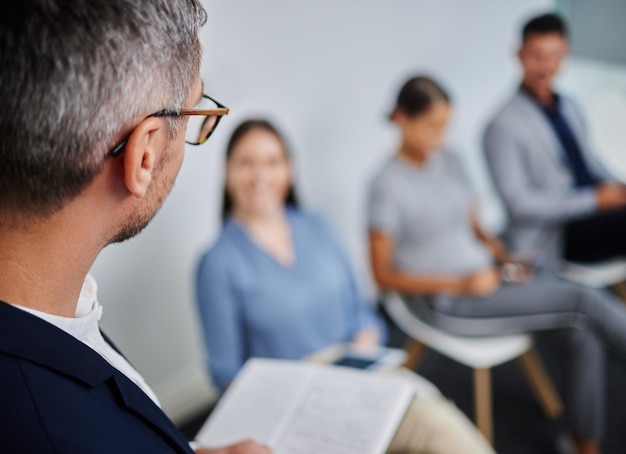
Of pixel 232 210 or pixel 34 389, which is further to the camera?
pixel 232 210

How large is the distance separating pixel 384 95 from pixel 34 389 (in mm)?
2766

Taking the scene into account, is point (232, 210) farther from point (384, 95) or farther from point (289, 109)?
point (384, 95)

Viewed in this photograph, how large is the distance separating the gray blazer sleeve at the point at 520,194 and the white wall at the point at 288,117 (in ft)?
2.48

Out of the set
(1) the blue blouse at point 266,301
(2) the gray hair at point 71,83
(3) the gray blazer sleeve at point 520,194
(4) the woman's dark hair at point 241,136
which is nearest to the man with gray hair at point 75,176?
(2) the gray hair at point 71,83

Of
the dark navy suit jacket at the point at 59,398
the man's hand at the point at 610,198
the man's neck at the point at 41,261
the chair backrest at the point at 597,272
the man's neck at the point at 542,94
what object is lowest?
the chair backrest at the point at 597,272

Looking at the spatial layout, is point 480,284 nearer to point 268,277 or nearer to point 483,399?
point 483,399

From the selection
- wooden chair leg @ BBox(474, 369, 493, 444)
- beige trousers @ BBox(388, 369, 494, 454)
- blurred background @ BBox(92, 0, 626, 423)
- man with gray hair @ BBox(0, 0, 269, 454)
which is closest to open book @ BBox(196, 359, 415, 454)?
beige trousers @ BBox(388, 369, 494, 454)

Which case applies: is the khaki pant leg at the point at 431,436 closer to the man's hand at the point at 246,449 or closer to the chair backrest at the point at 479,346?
the man's hand at the point at 246,449

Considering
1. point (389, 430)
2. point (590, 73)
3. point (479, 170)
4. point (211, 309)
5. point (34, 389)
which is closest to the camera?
point (34, 389)

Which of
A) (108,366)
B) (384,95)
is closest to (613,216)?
(384,95)

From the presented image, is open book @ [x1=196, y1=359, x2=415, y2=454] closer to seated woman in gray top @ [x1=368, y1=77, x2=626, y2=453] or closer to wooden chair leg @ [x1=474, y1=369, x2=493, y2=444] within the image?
seated woman in gray top @ [x1=368, y1=77, x2=626, y2=453]

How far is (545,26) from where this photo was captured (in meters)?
2.55

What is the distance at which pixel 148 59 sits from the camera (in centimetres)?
68

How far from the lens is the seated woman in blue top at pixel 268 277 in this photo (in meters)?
1.83
